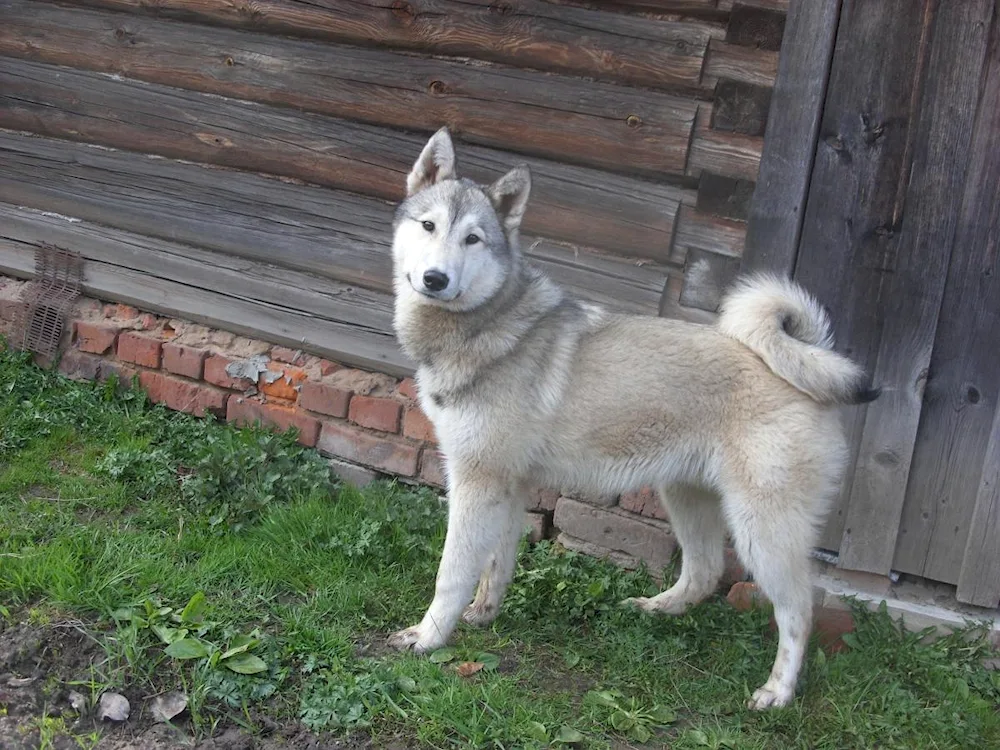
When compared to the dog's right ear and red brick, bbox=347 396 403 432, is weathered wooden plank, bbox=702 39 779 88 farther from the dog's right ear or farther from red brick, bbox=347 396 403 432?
red brick, bbox=347 396 403 432

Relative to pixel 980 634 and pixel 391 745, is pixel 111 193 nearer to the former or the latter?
pixel 391 745

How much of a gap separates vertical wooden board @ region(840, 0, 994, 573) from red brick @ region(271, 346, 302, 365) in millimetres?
2717

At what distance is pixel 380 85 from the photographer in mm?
4270

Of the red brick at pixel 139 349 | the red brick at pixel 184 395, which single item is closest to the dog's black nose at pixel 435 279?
the red brick at pixel 184 395

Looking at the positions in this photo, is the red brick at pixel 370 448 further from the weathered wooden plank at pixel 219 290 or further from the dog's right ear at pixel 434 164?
the dog's right ear at pixel 434 164

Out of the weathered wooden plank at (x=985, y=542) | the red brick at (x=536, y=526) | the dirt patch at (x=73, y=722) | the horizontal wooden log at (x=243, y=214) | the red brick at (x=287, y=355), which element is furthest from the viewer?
the red brick at (x=287, y=355)

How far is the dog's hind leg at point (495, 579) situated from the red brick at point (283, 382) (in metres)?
1.56

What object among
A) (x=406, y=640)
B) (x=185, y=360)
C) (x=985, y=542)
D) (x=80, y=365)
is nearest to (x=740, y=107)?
(x=985, y=542)

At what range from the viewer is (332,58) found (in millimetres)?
4348

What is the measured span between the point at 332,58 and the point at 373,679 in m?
2.83

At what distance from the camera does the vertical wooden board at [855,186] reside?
11.7 ft

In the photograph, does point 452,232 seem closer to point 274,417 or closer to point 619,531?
point 619,531

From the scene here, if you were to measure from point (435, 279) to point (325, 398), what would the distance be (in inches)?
60.8

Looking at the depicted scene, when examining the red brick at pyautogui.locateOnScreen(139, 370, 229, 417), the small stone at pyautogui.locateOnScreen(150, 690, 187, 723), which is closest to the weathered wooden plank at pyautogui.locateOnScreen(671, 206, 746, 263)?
the red brick at pyautogui.locateOnScreen(139, 370, 229, 417)
